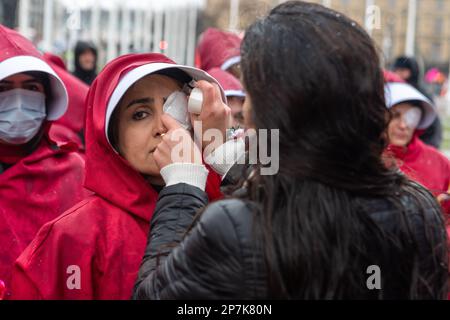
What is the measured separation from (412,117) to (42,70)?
258 centimetres

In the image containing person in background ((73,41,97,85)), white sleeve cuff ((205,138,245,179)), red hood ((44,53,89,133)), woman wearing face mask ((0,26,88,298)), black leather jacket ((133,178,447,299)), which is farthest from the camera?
person in background ((73,41,97,85))

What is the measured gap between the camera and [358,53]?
5.85ft

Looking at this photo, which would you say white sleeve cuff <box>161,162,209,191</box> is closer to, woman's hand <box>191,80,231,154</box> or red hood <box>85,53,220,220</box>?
woman's hand <box>191,80,231,154</box>

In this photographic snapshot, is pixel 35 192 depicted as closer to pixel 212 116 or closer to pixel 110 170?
pixel 110 170

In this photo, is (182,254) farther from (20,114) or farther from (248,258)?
(20,114)

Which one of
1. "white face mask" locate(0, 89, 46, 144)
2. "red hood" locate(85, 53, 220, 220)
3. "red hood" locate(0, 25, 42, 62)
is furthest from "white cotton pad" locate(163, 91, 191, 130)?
"red hood" locate(0, 25, 42, 62)

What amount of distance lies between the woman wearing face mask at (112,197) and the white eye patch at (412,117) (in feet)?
8.87

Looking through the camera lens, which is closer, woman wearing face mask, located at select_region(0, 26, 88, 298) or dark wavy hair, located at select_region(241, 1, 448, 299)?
dark wavy hair, located at select_region(241, 1, 448, 299)

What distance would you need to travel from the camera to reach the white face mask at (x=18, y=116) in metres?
3.47

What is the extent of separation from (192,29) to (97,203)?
73.7ft

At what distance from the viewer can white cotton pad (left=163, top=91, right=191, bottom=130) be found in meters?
2.51

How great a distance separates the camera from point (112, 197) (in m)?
2.53

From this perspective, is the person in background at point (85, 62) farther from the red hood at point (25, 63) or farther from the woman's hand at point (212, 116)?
the woman's hand at point (212, 116)
